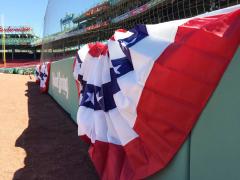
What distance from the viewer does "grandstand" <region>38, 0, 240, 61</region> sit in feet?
12.5

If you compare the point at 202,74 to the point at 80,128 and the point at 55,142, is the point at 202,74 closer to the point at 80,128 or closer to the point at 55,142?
the point at 80,128

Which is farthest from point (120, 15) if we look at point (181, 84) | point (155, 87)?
point (181, 84)

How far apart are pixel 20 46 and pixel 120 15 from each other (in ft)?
178

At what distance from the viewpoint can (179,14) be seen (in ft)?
13.5

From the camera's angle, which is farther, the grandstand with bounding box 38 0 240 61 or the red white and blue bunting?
the grandstand with bounding box 38 0 240 61

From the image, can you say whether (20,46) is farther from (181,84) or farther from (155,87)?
(181,84)

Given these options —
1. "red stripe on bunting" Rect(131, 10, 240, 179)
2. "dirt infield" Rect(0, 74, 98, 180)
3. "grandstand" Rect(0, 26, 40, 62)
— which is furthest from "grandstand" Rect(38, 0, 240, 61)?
"grandstand" Rect(0, 26, 40, 62)

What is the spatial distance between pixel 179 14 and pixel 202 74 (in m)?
2.34

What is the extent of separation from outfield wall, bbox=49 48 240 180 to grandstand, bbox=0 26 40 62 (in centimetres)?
5567

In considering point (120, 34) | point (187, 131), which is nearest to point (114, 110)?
point (120, 34)

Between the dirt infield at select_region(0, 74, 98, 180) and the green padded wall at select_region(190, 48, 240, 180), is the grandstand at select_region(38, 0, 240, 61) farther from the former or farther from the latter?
the dirt infield at select_region(0, 74, 98, 180)

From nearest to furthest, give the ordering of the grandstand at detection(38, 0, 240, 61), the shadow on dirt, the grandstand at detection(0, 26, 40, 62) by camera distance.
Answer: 1. the shadow on dirt
2. the grandstand at detection(38, 0, 240, 61)
3. the grandstand at detection(0, 26, 40, 62)

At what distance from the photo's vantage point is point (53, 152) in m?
4.46

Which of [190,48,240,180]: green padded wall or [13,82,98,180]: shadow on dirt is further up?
[190,48,240,180]: green padded wall
